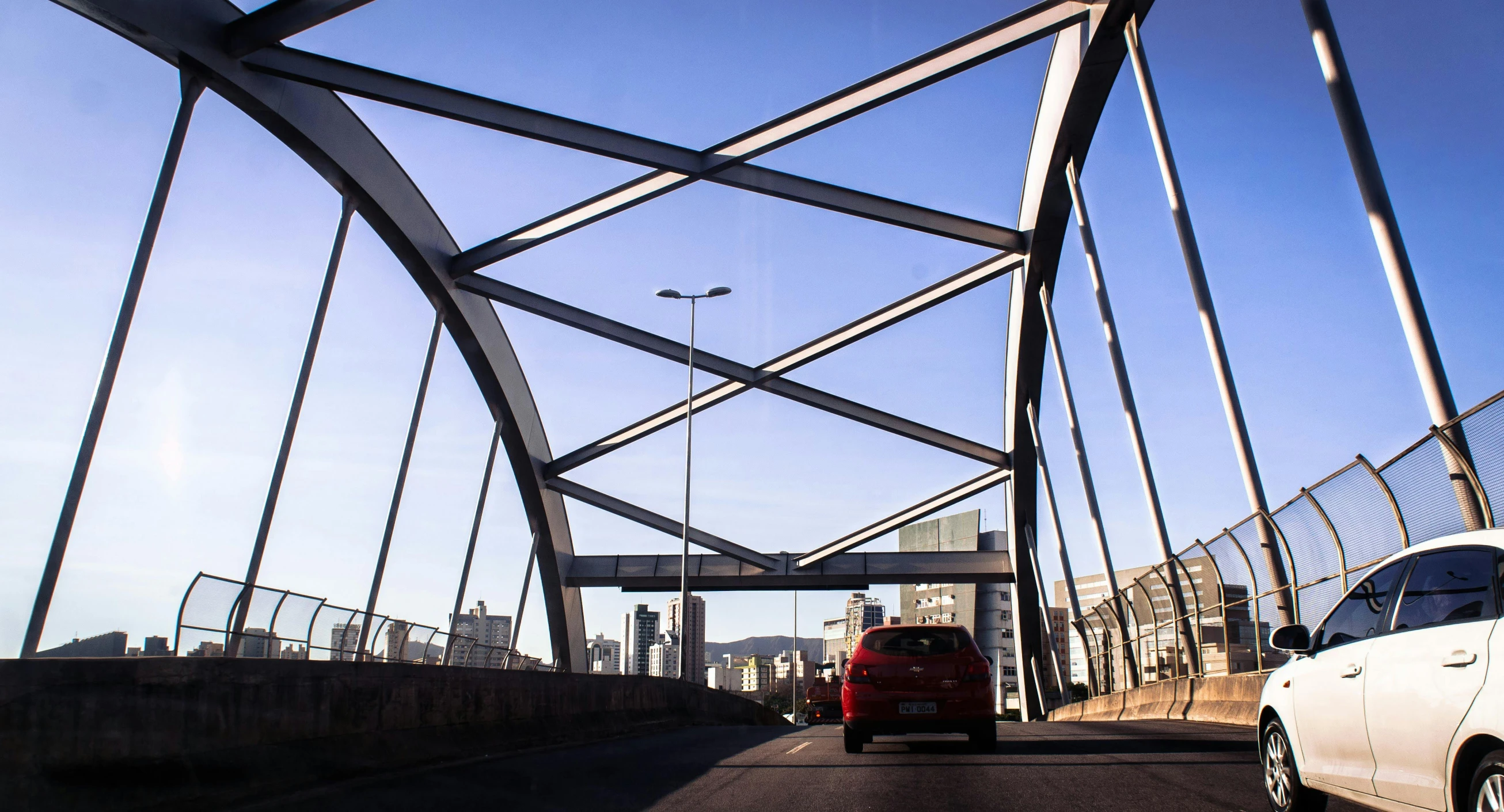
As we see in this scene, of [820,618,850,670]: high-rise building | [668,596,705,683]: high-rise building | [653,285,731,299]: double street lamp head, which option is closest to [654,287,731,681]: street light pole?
[653,285,731,299]: double street lamp head

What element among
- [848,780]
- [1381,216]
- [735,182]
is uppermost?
[735,182]

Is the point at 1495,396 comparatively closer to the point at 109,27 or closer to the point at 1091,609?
the point at 109,27

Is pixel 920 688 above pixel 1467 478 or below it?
below

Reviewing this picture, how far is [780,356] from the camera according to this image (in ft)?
85.0

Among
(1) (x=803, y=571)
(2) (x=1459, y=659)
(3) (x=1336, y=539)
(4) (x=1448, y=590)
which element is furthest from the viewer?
(1) (x=803, y=571)

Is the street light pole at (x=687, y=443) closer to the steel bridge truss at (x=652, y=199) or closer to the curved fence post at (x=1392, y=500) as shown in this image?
the steel bridge truss at (x=652, y=199)

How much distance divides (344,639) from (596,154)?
8335 mm

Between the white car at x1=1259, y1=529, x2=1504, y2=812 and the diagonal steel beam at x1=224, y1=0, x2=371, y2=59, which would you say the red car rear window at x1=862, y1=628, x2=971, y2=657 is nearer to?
the white car at x1=1259, y1=529, x2=1504, y2=812

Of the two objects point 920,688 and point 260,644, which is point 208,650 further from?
point 920,688

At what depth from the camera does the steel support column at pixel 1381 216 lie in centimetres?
876

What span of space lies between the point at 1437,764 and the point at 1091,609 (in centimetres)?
1946

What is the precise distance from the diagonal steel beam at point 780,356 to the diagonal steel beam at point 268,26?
28.9ft

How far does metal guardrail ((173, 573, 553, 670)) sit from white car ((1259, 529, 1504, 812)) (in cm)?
730

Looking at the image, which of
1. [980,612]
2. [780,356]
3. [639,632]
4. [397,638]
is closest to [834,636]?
A: [639,632]
